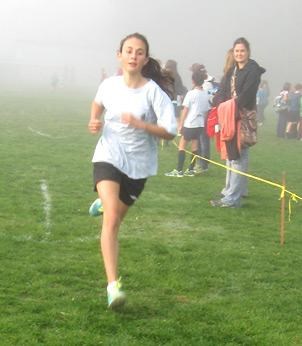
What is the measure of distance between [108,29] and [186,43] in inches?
1097

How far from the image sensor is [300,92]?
20219 mm

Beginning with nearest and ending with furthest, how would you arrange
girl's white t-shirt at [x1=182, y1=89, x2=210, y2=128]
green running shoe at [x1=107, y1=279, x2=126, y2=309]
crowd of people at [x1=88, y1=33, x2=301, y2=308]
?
green running shoe at [x1=107, y1=279, x2=126, y2=309], crowd of people at [x1=88, y1=33, x2=301, y2=308], girl's white t-shirt at [x1=182, y1=89, x2=210, y2=128]

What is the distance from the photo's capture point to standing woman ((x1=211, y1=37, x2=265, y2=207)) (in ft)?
26.0

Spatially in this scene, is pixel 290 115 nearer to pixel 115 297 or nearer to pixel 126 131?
pixel 126 131

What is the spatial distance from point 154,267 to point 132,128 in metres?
1.50

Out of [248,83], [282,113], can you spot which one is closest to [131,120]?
[248,83]

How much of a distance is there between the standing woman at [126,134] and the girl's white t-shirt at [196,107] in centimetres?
622

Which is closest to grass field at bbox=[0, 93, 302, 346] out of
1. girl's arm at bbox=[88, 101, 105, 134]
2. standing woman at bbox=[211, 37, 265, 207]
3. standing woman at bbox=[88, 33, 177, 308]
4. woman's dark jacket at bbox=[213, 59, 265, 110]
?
standing woman at bbox=[211, 37, 265, 207]

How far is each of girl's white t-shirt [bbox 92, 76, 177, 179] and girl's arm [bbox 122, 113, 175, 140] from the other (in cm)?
4

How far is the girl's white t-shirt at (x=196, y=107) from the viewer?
11008 mm

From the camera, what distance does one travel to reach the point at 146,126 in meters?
4.53

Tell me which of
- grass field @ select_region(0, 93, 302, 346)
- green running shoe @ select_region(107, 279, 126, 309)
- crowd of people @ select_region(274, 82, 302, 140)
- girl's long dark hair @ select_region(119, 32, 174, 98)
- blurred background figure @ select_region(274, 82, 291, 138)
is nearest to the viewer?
grass field @ select_region(0, 93, 302, 346)

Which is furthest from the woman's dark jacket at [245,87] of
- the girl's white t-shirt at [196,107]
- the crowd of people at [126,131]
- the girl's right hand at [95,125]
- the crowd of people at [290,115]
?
the crowd of people at [290,115]

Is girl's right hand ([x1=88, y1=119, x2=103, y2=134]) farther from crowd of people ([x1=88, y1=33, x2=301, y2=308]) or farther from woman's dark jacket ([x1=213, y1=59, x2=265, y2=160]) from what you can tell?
woman's dark jacket ([x1=213, y1=59, x2=265, y2=160])
